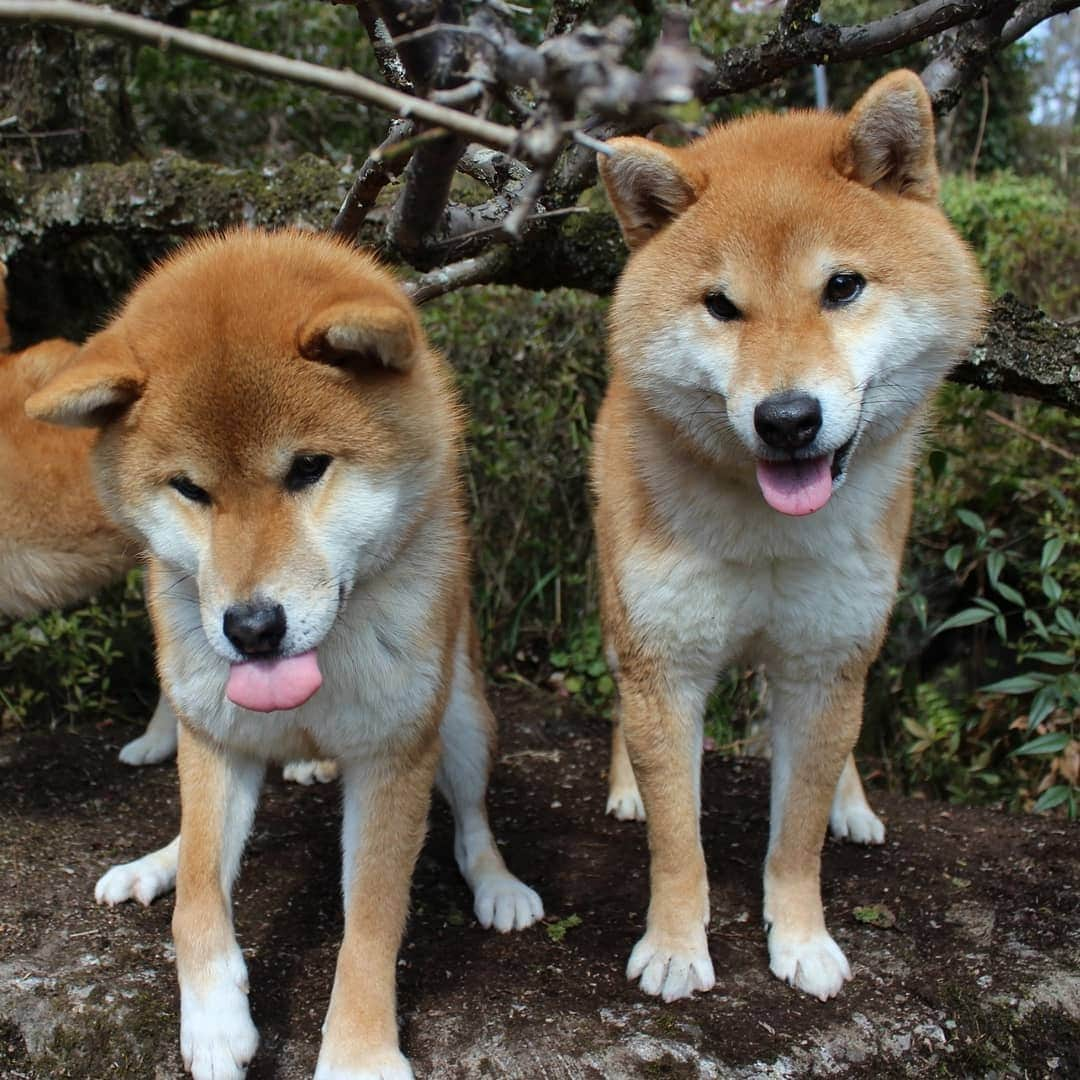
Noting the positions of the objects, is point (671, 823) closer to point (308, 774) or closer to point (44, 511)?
point (308, 774)

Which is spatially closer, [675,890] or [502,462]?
[675,890]

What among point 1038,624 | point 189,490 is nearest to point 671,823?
point 189,490

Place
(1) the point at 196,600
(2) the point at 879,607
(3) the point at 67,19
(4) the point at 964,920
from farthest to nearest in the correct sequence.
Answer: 1. (4) the point at 964,920
2. (2) the point at 879,607
3. (1) the point at 196,600
4. (3) the point at 67,19

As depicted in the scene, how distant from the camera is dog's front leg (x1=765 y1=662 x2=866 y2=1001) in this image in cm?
323

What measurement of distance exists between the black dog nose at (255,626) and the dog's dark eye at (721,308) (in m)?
1.30

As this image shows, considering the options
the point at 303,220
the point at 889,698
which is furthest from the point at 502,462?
the point at 889,698

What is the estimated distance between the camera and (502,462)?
555cm

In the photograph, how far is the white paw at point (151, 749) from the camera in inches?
181

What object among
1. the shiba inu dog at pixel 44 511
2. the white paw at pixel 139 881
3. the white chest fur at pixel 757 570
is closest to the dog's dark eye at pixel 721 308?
the white chest fur at pixel 757 570

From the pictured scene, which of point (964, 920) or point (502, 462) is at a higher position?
point (502, 462)

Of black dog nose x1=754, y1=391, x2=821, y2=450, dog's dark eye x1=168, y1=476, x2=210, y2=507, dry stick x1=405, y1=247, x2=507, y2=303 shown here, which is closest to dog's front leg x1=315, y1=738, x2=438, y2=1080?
dog's dark eye x1=168, y1=476, x2=210, y2=507

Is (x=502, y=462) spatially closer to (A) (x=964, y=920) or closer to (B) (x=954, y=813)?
(B) (x=954, y=813)

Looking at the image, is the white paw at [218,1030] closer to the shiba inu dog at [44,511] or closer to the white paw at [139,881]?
the white paw at [139,881]

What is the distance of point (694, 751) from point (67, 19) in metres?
2.45
